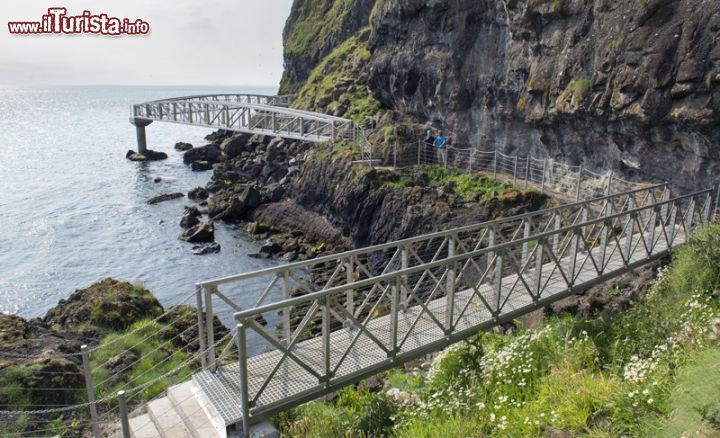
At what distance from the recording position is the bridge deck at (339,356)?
6605mm

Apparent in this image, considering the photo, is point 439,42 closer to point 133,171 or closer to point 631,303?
point 631,303

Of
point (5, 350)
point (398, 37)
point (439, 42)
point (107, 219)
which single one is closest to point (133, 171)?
point (107, 219)

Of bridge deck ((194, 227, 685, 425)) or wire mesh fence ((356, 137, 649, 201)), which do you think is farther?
wire mesh fence ((356, 137, 649, 201))

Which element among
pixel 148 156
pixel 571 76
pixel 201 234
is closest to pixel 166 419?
pixel 571 76

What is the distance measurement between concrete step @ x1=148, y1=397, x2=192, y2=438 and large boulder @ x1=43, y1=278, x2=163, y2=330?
8175 millimetres

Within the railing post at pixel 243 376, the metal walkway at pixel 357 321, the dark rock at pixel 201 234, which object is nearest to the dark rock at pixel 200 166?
the dark rock at pixel 201 234

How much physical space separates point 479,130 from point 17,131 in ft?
333

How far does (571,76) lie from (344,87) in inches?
936

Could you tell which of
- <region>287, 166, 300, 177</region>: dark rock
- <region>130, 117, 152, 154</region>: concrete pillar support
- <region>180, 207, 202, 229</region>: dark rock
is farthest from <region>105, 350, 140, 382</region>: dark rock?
<region>130, 117, 152, 154</region>: concrete pillar support

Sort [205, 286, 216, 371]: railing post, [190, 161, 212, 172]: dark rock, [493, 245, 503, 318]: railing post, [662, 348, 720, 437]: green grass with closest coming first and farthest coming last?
[662, 348, 720, 437]: green grass, [205, 286, 216, 371]: railing post, [493, 245, 503, 318]: railing post, [190, 161, 212, 172]: dark rock

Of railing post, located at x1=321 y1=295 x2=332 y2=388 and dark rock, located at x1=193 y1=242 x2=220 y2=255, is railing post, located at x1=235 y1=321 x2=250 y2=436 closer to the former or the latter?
railing post, located at x1=321 y1=295 x2=332 y2=388

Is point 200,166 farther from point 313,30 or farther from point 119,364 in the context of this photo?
point 119,364

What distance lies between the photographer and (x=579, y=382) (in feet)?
21.9

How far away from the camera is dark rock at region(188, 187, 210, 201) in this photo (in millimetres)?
38250
